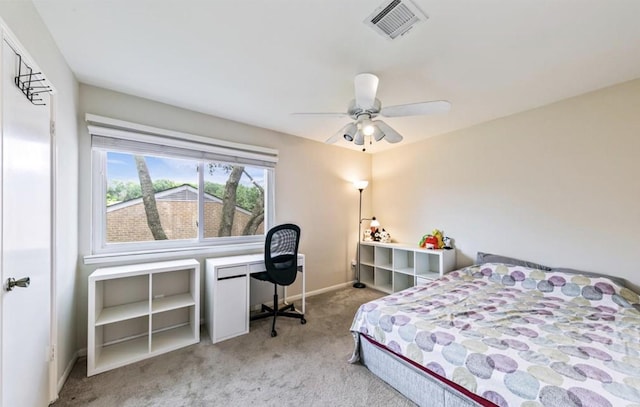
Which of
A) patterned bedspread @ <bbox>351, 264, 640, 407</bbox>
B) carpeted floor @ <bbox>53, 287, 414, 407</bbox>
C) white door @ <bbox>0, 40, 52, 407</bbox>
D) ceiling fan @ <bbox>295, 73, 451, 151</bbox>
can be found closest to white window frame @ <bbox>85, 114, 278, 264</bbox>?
white door @ <bbox>0, 40, 52, 407</bbox>

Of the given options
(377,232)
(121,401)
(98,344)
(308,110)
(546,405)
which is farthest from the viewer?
(377,232)

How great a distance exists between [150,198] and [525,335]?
3.41m

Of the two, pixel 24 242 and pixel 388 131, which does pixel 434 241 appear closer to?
pixel 388 131

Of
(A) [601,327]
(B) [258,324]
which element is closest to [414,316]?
(A) [601,327]

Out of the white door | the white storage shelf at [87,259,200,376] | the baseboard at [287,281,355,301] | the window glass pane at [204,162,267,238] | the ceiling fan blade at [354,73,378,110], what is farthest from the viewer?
the baseboard at [287,281,355,301]

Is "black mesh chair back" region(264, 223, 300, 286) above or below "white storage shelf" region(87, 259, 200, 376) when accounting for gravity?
above

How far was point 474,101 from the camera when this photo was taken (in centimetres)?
260

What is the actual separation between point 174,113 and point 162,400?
2.59m

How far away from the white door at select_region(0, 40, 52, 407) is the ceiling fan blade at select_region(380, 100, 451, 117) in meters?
2.21

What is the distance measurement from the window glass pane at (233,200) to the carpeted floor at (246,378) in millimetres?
1225

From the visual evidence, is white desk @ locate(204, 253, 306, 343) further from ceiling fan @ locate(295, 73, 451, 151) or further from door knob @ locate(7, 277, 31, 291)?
ceiling fan @ locate(295, 73, 451, 151)

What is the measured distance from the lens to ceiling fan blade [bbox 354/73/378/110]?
6.04ft

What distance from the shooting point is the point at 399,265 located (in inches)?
153

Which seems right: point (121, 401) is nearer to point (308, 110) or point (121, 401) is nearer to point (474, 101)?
point (308, 110)
